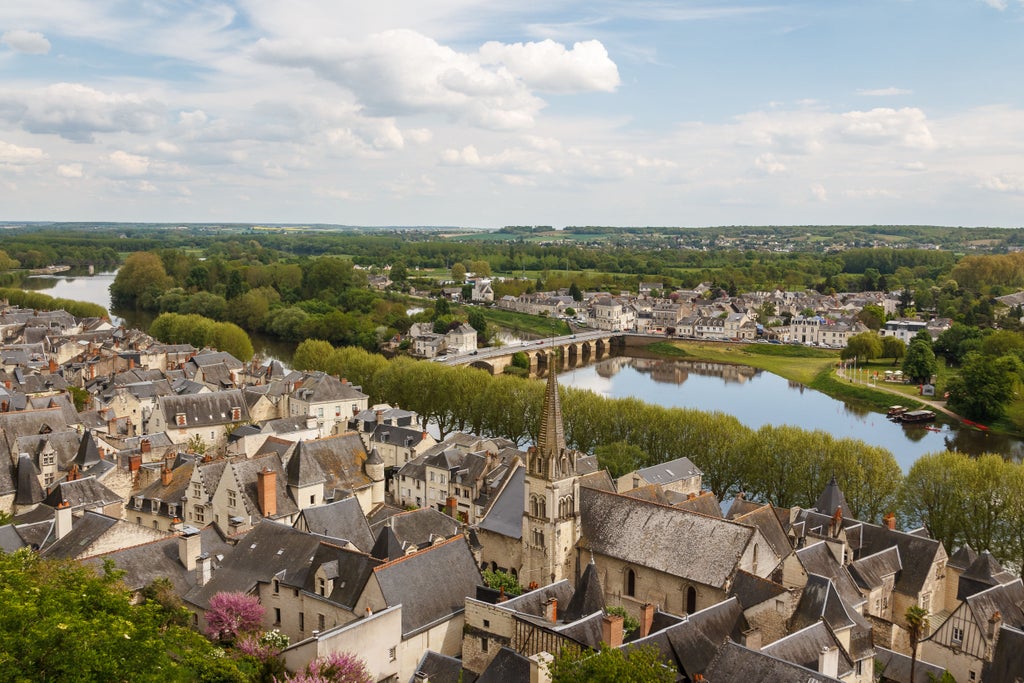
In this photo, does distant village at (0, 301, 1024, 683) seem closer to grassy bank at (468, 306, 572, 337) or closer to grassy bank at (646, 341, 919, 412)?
grassy bank at (646, 341, 919, 412)

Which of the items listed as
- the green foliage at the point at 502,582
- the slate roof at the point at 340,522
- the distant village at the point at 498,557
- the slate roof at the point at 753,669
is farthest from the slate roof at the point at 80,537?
the slate roof at the point at 753,669

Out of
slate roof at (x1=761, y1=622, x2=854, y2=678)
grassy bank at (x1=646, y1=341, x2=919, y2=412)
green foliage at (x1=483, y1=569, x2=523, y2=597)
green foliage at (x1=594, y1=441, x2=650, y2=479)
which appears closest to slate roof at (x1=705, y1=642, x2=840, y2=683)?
slate roof at (x1=761, y1=622, x2=854, y2=678)

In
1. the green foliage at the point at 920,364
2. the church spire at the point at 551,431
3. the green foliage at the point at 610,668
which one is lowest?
the green foliage at the point at 920,364

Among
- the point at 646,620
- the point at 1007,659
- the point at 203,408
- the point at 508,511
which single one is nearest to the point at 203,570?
the point at 508,511

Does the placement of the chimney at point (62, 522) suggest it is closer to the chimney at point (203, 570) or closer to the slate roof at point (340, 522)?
the chimney at point (203, 570)

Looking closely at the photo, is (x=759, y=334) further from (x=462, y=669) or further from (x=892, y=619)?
(x=462, y=669)

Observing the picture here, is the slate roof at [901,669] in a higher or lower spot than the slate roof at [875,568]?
lower

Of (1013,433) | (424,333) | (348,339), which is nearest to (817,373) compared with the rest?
(1013,433)
